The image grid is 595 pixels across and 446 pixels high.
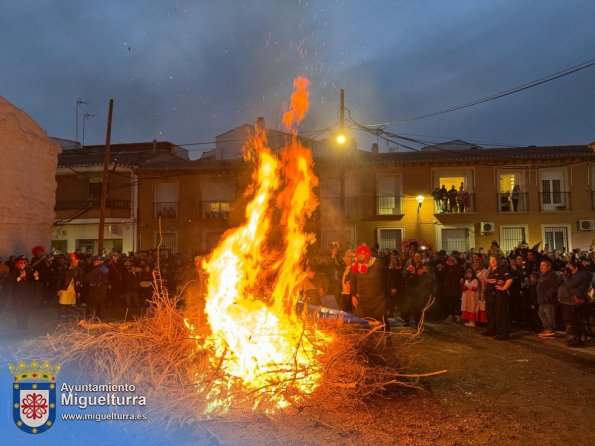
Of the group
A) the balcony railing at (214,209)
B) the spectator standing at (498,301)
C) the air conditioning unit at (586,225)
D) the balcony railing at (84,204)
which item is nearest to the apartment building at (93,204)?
the balcony railing at (84,204)

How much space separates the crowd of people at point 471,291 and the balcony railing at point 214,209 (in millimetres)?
14747

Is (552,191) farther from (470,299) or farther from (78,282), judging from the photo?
(78,282)

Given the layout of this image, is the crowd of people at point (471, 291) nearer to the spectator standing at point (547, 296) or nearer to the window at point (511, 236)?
the spectator standing at point (547, 296)

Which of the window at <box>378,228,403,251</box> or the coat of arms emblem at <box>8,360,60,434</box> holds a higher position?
the window at <box>378,228,403,251</box>

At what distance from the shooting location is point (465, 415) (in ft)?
16.4

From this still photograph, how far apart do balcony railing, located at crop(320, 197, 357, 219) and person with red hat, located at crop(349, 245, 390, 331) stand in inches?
701

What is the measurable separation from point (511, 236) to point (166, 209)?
1929 cm

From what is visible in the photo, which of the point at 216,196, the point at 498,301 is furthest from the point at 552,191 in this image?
the point at 216,196

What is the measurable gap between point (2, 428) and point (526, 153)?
25.8 meters

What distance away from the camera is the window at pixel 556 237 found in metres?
24.1

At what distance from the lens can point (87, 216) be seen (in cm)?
2817

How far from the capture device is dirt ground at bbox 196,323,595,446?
4422mm

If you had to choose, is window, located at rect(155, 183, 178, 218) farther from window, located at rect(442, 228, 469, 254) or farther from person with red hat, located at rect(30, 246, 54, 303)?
window, located at rect(442, 228, 469, 254)

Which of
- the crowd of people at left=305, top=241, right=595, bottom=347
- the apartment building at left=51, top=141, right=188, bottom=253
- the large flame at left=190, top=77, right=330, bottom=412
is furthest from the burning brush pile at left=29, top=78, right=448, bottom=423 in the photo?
the apartment building at left=51, top=141, right=188, bottom=253
